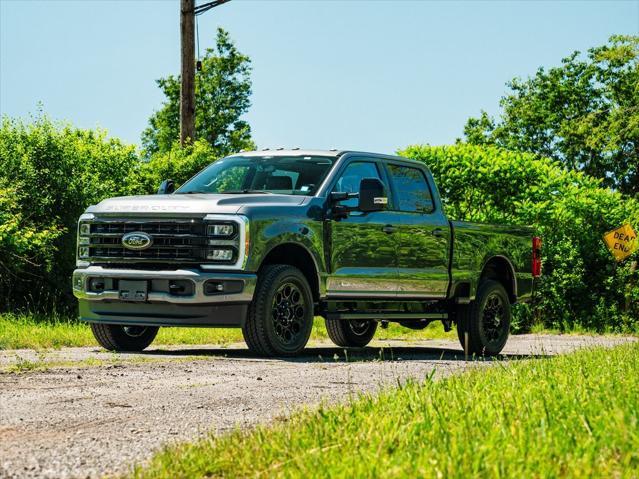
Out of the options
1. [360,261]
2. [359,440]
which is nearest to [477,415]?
[359,440]

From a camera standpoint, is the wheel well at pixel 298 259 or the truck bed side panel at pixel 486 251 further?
the truck bed side panel at pixel 486 251

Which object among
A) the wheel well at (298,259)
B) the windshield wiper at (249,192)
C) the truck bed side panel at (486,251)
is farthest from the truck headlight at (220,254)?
the truck bed side panel at (486,251)

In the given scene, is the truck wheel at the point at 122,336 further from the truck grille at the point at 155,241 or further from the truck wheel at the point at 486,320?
the truck wheel at the point at 486,320

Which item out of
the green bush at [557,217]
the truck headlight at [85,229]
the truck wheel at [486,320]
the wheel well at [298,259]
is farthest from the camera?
the green bush at [557,217]

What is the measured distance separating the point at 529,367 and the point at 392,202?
4.70 m

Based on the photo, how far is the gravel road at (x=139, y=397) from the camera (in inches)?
241

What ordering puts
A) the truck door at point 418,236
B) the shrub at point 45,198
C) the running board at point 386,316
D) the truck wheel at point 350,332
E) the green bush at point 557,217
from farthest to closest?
the green bush at point 557,217 < the shrub at point 45,198 < the truck wheel at point 350,332 < the truck door at point 418,236 < the running board at point 386,316

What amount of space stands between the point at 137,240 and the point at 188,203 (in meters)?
0.65

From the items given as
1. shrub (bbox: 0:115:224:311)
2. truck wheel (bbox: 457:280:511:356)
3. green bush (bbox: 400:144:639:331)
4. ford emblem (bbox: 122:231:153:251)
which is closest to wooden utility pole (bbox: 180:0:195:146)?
shrub (bbox: 0:115:224:311)

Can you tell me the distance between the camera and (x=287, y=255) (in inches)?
500

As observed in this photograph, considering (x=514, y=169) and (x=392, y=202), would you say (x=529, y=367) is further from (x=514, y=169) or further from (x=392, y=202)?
(x=514, y=169)

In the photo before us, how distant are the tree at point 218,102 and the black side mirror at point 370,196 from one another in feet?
164

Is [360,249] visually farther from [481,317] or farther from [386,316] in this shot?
[481,317]

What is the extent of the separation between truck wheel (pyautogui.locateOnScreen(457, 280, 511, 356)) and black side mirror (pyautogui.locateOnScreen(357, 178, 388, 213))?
2.53 m
